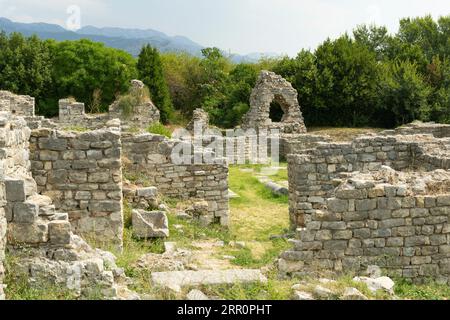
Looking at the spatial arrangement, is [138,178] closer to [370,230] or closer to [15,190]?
[15,190]

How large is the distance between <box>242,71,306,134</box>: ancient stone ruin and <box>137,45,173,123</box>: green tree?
6375mm

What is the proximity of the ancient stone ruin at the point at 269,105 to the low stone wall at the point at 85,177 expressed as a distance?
67.1 feet

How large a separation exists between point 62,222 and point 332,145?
7.22m

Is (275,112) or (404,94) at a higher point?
(404,94)

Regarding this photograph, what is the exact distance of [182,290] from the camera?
20.3 ft

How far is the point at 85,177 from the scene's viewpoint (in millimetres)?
8953

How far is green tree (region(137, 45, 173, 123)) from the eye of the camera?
34250mm

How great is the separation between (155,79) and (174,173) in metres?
23.4

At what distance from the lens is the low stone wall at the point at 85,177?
29.0 ft

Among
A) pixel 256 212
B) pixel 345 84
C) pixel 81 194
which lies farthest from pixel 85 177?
pixel 345 84

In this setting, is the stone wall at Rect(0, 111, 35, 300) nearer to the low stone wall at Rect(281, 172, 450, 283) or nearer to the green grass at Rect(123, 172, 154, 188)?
the green grass at Rect(123, 172, 154, 188)

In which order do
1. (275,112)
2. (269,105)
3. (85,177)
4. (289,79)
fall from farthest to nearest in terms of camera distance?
(275,112), (289,79), (269,105), (85,177)

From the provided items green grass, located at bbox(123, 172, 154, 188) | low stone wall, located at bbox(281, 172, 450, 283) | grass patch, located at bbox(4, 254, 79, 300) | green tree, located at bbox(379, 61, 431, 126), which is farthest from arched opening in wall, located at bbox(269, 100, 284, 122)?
grass patch, located at bbox(4, 254, 79, 300)

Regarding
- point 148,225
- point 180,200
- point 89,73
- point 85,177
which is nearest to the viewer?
point 85,177
